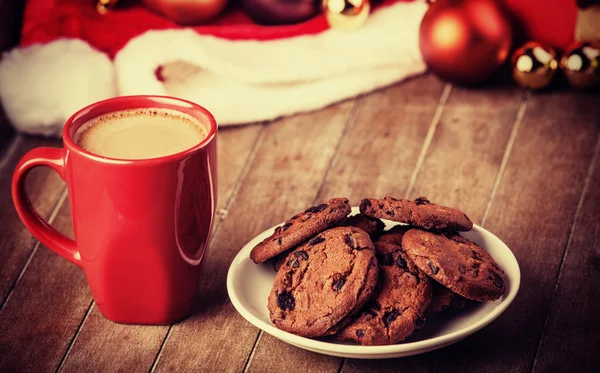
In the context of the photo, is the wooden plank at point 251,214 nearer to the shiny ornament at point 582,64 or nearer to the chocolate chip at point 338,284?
the chocolate chip at point 338,284

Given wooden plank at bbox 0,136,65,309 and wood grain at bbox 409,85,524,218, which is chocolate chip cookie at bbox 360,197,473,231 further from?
wooden plank at bbox 0,136,65,309

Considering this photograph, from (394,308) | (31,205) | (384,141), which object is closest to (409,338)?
(394,308)

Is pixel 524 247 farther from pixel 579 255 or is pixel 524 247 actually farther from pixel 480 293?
pixel 480 293

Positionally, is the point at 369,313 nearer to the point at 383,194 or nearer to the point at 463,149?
the point at 383,194

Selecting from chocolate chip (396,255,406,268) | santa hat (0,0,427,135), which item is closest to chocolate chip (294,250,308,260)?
chocolate chip (396,255,406,268)

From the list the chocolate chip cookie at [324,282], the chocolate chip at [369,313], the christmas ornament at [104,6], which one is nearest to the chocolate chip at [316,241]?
the chocolate chip cookie at [324,282]

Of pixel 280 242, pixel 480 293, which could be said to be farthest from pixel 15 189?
pixel 480 293
